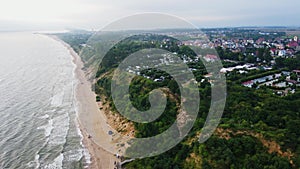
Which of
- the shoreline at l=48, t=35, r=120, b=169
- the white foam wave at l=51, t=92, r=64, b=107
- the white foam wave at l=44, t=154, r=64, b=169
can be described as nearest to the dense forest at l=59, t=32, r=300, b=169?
the shoreline at l=48, t=35, r=120, b=169

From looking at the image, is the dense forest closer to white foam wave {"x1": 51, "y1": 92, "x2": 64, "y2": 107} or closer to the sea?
the sea

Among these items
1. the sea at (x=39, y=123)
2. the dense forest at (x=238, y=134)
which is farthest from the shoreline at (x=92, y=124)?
the dense forest at (x=238, y=134)

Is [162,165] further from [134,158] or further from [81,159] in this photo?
[81,159]

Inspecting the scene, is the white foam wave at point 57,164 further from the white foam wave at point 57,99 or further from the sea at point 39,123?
the white foam wave at point 57,99

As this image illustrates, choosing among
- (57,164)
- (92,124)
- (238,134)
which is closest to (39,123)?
(92,124)

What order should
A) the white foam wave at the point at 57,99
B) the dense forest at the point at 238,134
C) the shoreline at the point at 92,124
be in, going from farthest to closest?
the white foam wave at the point at 57,99
the shoreline at the point at 92,124
the dense forest at the point at 238,134

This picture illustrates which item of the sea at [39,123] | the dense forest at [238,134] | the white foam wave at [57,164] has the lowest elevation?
the white foam wave at [57,164]

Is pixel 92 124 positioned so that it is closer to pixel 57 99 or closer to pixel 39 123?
pixel 39 123

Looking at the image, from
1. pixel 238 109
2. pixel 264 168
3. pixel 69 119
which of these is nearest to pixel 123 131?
pixel 69 119
